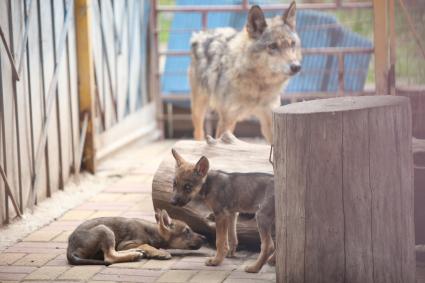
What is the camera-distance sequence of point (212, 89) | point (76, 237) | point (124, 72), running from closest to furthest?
1. point (76, 237)
2. point (212, 89)
3. point (124, 72)

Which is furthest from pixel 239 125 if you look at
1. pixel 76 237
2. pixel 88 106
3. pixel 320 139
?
pixel 320 139

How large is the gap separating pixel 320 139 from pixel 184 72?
712 centimetres

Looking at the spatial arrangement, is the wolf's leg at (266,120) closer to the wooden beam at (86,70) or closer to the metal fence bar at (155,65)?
the wooden beam at (86,70)

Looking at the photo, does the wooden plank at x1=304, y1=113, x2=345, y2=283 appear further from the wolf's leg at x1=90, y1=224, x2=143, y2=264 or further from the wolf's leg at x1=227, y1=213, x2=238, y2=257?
the wolf's leg at x1=90, y1=224, x2=143, y2=264

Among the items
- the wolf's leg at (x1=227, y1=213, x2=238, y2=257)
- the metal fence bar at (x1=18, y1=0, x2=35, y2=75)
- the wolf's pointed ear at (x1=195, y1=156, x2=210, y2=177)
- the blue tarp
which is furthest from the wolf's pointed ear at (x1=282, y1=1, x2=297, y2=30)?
the wolf's pointed ear at (x1=195, y1=156, x2=210, y2=177)

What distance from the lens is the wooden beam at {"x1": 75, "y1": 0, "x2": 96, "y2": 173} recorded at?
8812mm

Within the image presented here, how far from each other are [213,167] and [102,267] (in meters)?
1.07

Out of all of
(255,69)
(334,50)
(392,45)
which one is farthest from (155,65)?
(392,45)

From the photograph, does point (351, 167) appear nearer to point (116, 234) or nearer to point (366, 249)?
point (366, 249)

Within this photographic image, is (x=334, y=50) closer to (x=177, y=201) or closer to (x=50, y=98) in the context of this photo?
(x=50, y=98)

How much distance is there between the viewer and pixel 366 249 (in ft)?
16.5

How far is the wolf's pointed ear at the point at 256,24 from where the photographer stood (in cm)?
916

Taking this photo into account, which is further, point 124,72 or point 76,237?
point 124,72

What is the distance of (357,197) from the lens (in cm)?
496
